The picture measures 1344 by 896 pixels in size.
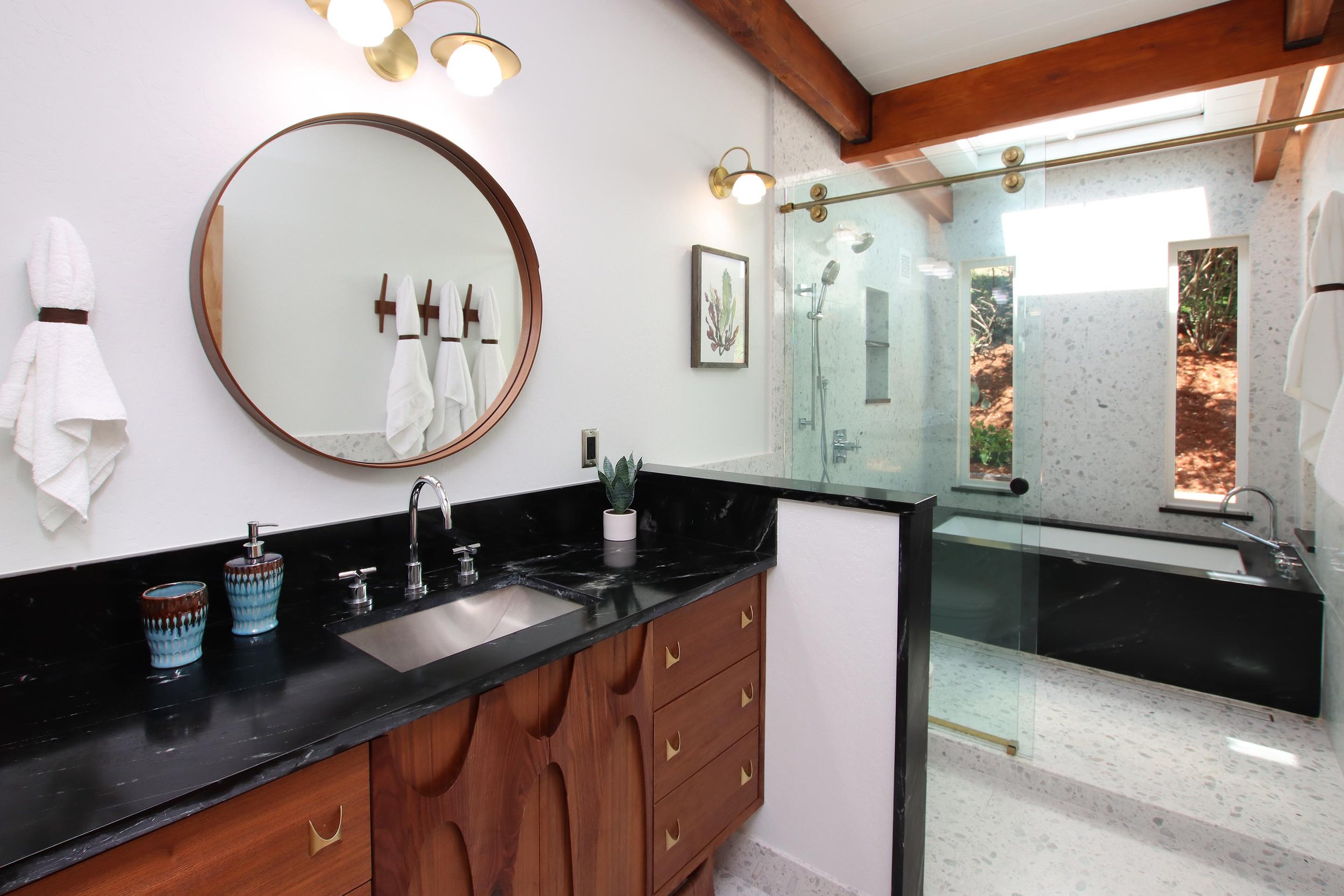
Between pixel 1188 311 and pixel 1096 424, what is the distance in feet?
2.51

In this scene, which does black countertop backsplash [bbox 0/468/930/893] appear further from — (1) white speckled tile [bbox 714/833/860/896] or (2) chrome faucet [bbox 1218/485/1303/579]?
(2) chrome faucet [bbox 1218/485/1303/579]

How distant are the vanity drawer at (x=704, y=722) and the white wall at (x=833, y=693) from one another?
9cm

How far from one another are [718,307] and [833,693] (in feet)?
4.67

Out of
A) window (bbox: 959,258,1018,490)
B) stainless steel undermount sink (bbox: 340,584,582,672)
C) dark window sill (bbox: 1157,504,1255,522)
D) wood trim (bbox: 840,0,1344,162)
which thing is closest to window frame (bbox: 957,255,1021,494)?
window (bbox: 959,258,1018,490)

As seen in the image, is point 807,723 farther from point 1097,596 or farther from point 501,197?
point 1097,596

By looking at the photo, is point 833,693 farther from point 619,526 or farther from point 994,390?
point 994,390

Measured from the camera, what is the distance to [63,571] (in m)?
1.00

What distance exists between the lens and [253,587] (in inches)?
43.2

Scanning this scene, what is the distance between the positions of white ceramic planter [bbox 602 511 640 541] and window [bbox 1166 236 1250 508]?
3.47 metres

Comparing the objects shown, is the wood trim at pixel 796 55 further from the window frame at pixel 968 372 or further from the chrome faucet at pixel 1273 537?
the chrome faucet at pixel 1273 537

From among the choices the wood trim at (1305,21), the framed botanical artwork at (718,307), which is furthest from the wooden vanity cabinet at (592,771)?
the wood trim at (1305,21)

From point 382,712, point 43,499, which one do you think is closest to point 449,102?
point 43,499

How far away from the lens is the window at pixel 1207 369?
347 centimetres

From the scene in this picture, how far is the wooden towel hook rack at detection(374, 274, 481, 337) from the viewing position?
1386 millimetres
